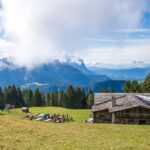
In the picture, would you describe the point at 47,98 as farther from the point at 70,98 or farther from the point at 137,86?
the point at 137,86

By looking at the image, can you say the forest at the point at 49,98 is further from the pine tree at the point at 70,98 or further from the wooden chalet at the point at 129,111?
the wooden chalet at the point at 129,111

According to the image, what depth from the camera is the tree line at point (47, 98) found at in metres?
177

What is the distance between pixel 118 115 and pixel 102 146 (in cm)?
4658

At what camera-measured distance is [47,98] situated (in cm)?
18750

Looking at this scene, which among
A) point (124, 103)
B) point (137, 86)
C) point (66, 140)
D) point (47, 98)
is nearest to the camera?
point (66, 140)

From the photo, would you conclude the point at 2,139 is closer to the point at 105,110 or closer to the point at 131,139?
the point at 131,139

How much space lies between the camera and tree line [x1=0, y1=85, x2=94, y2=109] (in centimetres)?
17725

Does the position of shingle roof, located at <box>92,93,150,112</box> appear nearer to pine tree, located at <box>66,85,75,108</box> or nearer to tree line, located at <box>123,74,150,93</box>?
tree line, located at <box>123,74,150,93</box>

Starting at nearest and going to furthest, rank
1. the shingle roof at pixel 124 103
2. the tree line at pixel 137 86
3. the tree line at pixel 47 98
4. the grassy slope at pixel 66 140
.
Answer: the grassy slope at pixel 66 140, the shingle roof at pixel 124 103, the tree line at pixel 137 86, the tree line at pixel 47 98

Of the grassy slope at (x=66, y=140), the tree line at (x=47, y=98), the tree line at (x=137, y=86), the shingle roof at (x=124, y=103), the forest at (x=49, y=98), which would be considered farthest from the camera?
the tree line at (x=47, y=98)

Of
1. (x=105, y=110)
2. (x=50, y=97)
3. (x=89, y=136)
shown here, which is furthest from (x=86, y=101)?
(x=89, y=136)

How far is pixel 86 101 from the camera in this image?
177875mm

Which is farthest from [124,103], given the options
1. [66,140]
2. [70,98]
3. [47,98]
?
[47,98]

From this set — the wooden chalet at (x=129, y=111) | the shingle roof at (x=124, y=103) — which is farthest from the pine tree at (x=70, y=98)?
the wooden chalet at (x=129, y=111)
